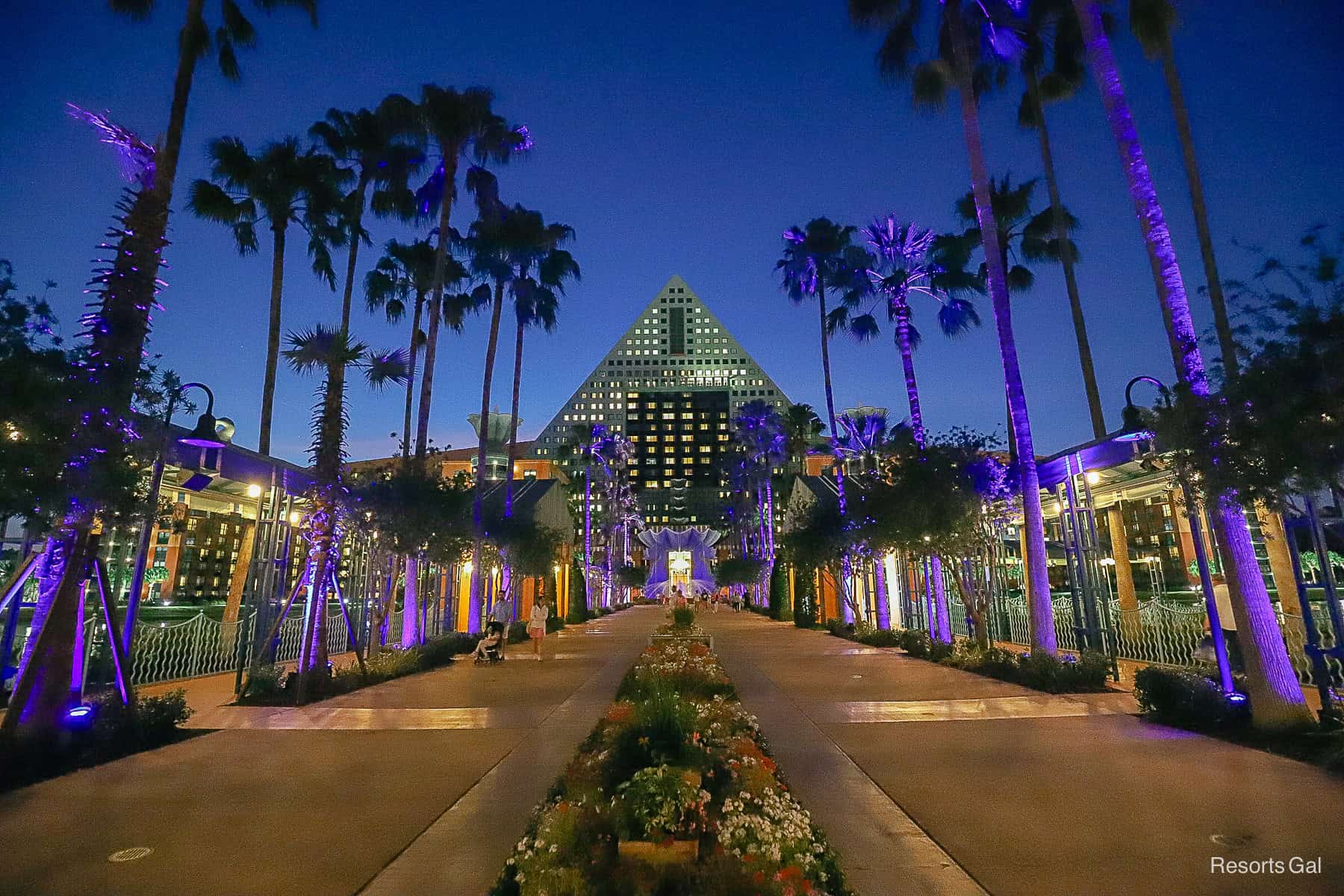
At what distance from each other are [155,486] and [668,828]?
8.03m

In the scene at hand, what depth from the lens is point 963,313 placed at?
18.9 meters

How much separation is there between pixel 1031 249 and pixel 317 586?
62.1 ft

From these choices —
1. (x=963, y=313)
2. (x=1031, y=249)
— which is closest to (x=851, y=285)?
(x=963, y=313)

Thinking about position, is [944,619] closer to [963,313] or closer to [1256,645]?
[963,313]

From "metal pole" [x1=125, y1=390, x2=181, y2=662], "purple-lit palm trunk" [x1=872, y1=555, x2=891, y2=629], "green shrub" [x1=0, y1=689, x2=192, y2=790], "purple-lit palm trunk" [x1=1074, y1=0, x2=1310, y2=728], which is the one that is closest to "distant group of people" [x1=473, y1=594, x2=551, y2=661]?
"metal pole" [x1=125, y1=390, x2=181, y2=662]

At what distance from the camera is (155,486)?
26.4 ft

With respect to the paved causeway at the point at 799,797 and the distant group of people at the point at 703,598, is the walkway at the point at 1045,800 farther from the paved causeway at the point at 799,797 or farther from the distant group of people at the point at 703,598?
the distant group of people at the point at 703,598

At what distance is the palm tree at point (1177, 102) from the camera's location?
8992 mm

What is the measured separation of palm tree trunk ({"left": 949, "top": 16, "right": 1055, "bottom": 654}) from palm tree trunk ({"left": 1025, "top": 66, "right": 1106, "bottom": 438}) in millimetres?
2456

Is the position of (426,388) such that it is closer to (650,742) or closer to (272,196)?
(272,196)

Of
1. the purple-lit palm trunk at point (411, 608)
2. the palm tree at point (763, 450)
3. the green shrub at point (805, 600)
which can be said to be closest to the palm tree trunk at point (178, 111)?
the purple-lit palm trunk at point (411, 608)

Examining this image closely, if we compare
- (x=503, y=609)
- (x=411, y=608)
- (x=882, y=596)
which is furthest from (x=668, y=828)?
(x=882, y=596)

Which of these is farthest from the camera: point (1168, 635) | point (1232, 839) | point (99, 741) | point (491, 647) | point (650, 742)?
point (491, 647)

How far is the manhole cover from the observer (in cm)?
389
